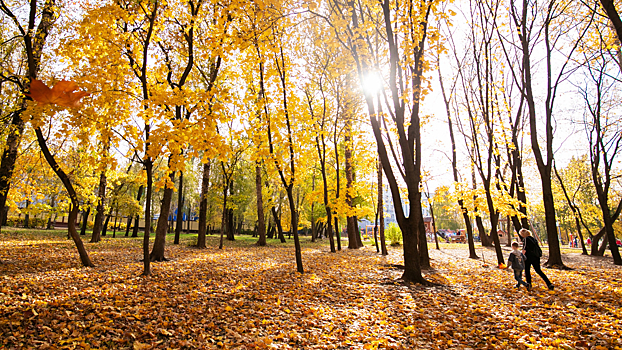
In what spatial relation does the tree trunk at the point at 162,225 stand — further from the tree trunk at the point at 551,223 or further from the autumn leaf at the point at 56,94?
the tree trunk at the point at 551,223

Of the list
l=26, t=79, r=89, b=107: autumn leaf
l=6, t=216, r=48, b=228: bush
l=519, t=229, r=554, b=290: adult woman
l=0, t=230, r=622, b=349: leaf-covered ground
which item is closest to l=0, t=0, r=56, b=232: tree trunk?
l=0, t=230, r=622, b=349: leaf-covered ground

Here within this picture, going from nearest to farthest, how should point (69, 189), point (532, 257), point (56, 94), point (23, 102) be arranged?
point (56, 94) < point (69, 189) < point (532, 257) < point (23, 102)

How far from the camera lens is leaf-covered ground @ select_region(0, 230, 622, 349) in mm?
3324

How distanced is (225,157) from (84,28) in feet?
13.3

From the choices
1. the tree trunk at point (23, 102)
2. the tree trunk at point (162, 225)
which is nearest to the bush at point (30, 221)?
the tree trunk at point (23, 102)

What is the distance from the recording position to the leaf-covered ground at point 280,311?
10.9 feet

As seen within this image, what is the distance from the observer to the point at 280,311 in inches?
179

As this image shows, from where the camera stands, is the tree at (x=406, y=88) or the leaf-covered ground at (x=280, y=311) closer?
the leaf-covered ground at (x=280, y=311)

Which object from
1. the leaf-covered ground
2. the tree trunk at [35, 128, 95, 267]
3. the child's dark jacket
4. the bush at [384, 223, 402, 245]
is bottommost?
the bush at [384, 223, 402, 245]

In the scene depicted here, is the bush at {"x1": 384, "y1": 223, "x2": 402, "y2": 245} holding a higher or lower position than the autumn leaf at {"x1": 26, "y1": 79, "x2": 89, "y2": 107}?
lower

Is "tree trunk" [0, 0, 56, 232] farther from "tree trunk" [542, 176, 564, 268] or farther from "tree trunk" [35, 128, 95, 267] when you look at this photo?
"tree trunk" [542, 176, 564, 268]

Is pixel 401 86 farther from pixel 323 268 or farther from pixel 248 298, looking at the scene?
pixel 248 298

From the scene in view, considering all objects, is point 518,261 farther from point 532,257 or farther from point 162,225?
point 162,225

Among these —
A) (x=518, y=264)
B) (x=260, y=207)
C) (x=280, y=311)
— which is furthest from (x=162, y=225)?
(x=518, y=264)
